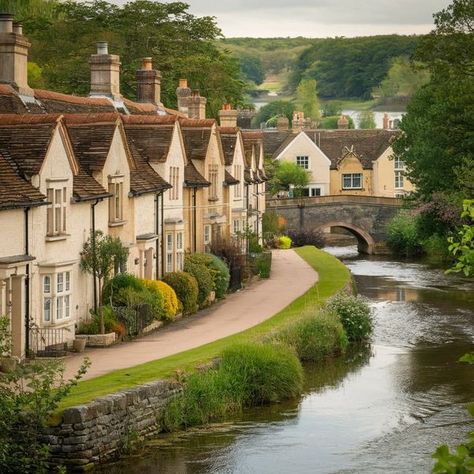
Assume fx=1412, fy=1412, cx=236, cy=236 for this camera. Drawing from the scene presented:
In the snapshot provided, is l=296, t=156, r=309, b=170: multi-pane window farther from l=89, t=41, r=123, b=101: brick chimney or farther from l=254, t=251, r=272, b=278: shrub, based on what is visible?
l=89, t=41, r=123, b=101: brick chimney

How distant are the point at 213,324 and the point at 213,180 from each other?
12.7 metres

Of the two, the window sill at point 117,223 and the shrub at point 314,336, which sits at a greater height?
the window sill at point 117,223

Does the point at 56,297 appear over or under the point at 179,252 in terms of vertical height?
under

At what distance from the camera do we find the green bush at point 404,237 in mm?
86450

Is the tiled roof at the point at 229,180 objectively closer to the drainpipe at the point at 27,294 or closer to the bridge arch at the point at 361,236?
the drainpipe at the point at 27,294

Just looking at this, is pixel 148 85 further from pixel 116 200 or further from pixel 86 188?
pixel 86 188

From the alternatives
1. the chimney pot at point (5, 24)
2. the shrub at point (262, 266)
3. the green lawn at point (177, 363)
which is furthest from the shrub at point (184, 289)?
the shrub at point (262, 266)

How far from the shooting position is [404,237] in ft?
287

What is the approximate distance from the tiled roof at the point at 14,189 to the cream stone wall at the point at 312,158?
254 ft

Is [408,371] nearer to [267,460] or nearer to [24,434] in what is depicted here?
[267,460]

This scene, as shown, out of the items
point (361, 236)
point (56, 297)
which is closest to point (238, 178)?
point (56, 297)

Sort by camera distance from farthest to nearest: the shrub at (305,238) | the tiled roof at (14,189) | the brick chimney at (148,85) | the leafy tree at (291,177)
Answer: the leafy tree at (291,177) < the shrub at (305,238) < the brick chimney at (148,85) < the tiled roof at (14,189)

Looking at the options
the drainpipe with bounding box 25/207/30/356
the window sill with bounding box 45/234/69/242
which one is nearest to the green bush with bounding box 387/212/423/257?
the window sill with bounding box 45/234/69/242

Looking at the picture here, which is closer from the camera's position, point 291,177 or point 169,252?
point 169,252
